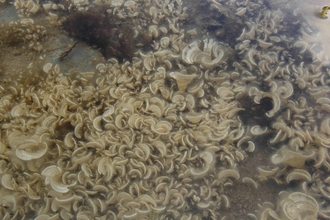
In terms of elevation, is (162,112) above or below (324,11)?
below

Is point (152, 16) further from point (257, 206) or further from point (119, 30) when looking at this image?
point (257, 206)

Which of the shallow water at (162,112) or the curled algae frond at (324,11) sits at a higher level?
the curled algae frond at (324,11)

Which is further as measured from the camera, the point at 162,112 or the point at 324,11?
the point at 324,11

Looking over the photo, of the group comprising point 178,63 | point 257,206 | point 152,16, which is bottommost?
point 257,206

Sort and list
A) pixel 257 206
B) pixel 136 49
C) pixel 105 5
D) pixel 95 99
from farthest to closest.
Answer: pixel 105 5 → pixel 136 49 → pixel 95 99 → pixel 257 206

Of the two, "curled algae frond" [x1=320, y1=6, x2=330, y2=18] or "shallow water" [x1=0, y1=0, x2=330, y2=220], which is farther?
"curled algae frond" [x1=320, y1=6, x2=330, y2=18]

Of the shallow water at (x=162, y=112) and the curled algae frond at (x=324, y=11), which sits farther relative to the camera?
the curled algae frond at (x=324, y=11)

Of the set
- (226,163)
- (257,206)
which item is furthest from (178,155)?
(257,206)

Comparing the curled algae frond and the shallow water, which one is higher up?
the curled algae frond
